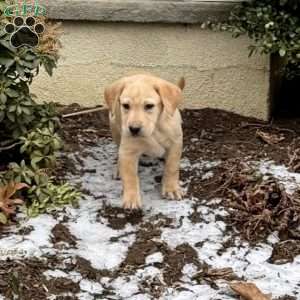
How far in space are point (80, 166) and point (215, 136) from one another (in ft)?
3.59

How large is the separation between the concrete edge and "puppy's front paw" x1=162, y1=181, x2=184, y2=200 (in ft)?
5.33

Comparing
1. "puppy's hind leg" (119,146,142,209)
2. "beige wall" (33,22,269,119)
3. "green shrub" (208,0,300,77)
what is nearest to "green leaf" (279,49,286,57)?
"green shrub" (208,0,300,77)

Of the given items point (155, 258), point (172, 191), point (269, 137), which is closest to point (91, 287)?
point (155, 258)

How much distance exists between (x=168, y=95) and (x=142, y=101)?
0.58 feet

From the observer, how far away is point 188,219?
4387 mm

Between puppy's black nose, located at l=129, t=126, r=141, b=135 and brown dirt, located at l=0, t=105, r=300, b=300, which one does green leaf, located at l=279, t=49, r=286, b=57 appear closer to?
brown dirt, located at l=0, t=105, r=300, b=300

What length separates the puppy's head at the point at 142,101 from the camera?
14.3 ft

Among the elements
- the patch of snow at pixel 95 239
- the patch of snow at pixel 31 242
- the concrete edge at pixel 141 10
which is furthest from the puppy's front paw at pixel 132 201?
→ the concrete edge at pixel 141 10

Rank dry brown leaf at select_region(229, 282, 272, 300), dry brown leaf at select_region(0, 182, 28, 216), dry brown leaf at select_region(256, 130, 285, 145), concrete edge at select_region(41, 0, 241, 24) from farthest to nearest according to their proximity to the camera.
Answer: concrete edge at select_region(41, 0, 241, 24) → dry brown leaf at select_region(256, 130, 285, 145) → dry brown leaf at select_region(0, 182, 28, 216) → dry brown leaf at select_region(229, 282, 272, 300)

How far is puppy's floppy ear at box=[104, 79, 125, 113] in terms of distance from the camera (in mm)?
4520

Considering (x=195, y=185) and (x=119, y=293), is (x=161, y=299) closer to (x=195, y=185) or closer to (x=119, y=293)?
(x=119, y=293)

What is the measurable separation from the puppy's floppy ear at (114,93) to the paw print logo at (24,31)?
54 cm

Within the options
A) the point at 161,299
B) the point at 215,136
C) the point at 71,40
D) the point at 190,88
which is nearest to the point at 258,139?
the point at 215,136

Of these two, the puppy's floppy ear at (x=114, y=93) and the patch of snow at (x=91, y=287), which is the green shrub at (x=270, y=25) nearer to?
the puppy's floppy ear at (x=114, y=93)
